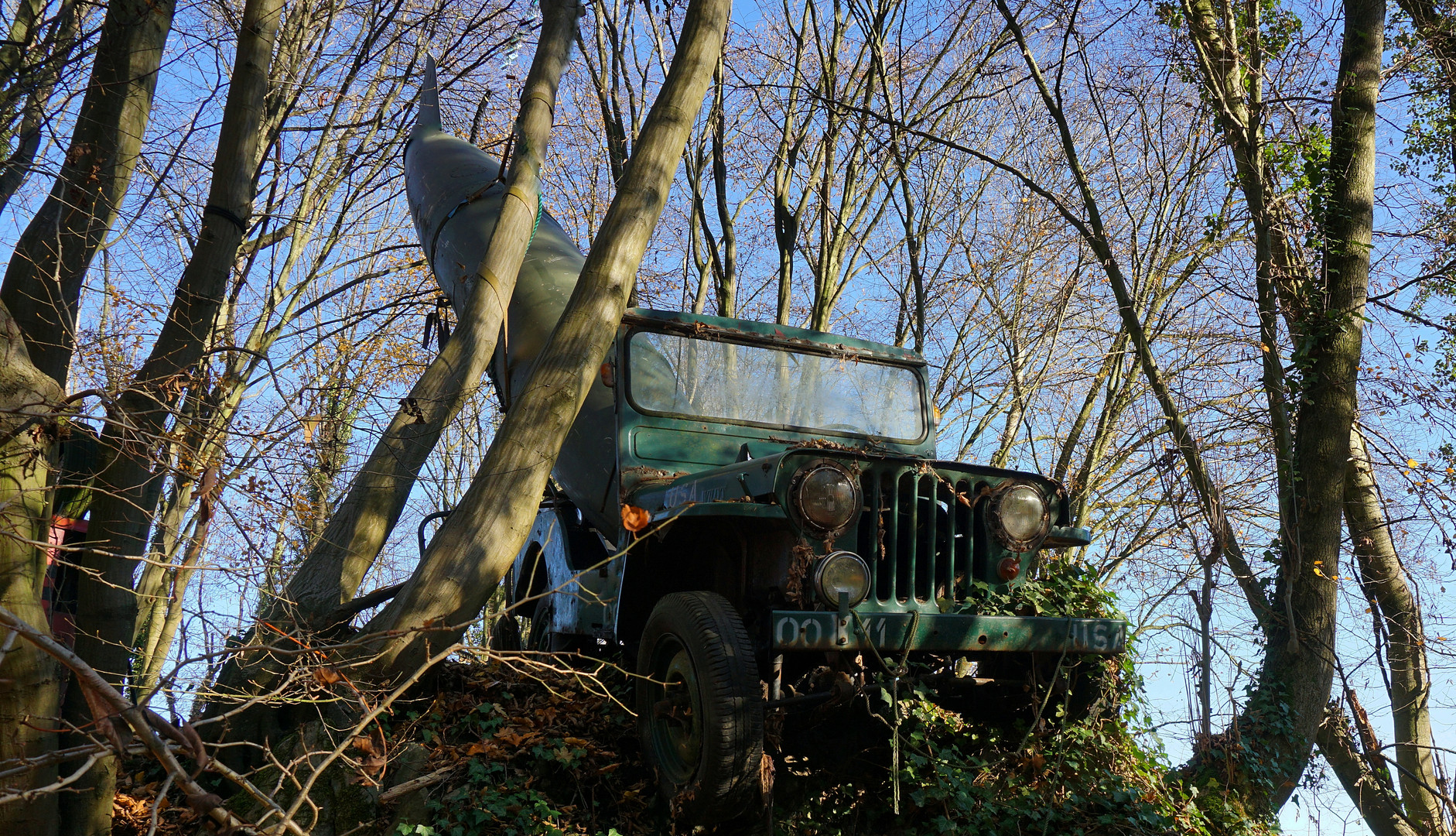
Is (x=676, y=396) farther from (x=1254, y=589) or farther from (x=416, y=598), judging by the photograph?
(x=1254, y=589)

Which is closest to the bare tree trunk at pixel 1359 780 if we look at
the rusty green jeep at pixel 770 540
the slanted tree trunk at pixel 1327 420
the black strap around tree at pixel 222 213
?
the slanted tree trunk at pixel 1327 420

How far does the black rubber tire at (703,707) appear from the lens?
371 cm

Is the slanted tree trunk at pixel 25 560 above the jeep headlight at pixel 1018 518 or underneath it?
underneath

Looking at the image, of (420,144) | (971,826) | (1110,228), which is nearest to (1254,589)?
(971,826)

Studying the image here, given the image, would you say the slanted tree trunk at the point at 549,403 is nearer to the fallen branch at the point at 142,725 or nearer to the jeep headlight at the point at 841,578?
the jeep headlight at the point at 841,578

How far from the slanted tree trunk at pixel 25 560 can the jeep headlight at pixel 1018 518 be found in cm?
356

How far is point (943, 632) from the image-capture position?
396 centimetres

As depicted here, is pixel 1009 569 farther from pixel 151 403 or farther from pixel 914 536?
pixel 151 403

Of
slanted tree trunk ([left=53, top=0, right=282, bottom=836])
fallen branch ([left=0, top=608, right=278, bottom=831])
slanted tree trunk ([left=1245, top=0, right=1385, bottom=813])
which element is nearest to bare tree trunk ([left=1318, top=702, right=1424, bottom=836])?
slanted tree trunk ([left=1245, top=0, right=1385, bottom=813])

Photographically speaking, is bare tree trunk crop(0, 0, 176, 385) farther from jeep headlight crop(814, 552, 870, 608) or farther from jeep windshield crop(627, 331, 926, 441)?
jeep headlight crop(814, 552, 870, 608)

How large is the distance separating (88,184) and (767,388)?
3.31 meters

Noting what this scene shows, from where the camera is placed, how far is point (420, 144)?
7027mm

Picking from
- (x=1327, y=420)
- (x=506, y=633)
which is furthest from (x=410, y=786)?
(x=1327, y=420)

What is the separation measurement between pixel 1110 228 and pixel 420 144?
9107 millimetres
